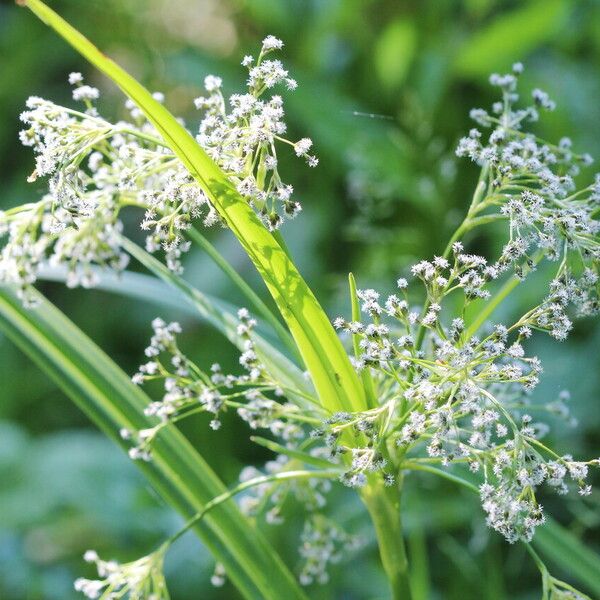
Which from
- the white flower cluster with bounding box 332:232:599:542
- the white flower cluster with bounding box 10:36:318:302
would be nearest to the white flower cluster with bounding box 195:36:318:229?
the white flower cluster with bounding box 10:36:318:302

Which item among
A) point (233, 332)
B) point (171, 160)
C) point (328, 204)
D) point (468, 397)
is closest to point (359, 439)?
point (468, 397)

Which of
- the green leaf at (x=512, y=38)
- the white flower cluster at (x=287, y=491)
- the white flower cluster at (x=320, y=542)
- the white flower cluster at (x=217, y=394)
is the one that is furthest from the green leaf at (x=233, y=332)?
the green leaf at (x=512, y=38)

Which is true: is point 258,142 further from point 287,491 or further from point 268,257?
point 287,491

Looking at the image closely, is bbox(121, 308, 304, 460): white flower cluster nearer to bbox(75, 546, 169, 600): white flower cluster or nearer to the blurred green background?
bbox(75, 546, 169, 600): white flower cluster

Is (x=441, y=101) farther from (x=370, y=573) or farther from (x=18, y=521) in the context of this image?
(x=18, y=521)

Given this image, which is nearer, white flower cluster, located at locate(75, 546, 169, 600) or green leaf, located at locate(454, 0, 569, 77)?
white flower cluster, located at locate(75, 546, 169, 600)

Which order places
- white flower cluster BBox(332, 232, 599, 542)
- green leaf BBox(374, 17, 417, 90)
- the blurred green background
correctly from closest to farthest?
white flower cluster BBox(332, 232, 599, 542), the blurred green background, green leaf BBox(374, 17, 417, 90)
